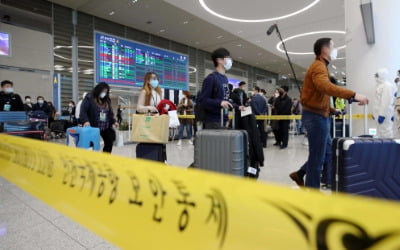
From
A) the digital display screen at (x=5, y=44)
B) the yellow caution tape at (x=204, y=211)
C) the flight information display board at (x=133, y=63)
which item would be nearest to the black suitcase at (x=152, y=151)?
the yellow caution tape at (x=204, y=211)

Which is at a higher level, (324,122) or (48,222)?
(324,122)

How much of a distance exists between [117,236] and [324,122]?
6.15 ft

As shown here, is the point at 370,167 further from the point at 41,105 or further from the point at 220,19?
the point at 220,19

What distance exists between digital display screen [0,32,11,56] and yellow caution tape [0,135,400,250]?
838 cm

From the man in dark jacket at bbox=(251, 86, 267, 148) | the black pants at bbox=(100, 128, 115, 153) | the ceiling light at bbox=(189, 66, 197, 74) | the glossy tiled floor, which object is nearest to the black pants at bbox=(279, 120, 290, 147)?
the man in dark jacket at bbox=(251, 86, 267, 148)

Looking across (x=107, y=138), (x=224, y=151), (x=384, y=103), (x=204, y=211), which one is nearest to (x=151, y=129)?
(x=107, y=138)

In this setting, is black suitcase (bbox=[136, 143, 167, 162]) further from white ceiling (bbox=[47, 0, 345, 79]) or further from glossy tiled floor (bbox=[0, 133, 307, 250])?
white ceiling (bbox=[47, 0, 345, 79])

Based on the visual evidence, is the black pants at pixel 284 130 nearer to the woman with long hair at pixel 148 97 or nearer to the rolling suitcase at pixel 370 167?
the woman with long hair at pixel 148 97

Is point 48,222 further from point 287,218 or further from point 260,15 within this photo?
point 260,15

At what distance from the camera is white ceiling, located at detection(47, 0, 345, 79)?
27.1ft

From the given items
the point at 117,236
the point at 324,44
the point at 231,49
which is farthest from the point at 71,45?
the point at 117,236

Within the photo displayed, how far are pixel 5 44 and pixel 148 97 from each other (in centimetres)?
701

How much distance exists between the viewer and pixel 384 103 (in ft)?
12.2

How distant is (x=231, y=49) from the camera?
1373 cm
